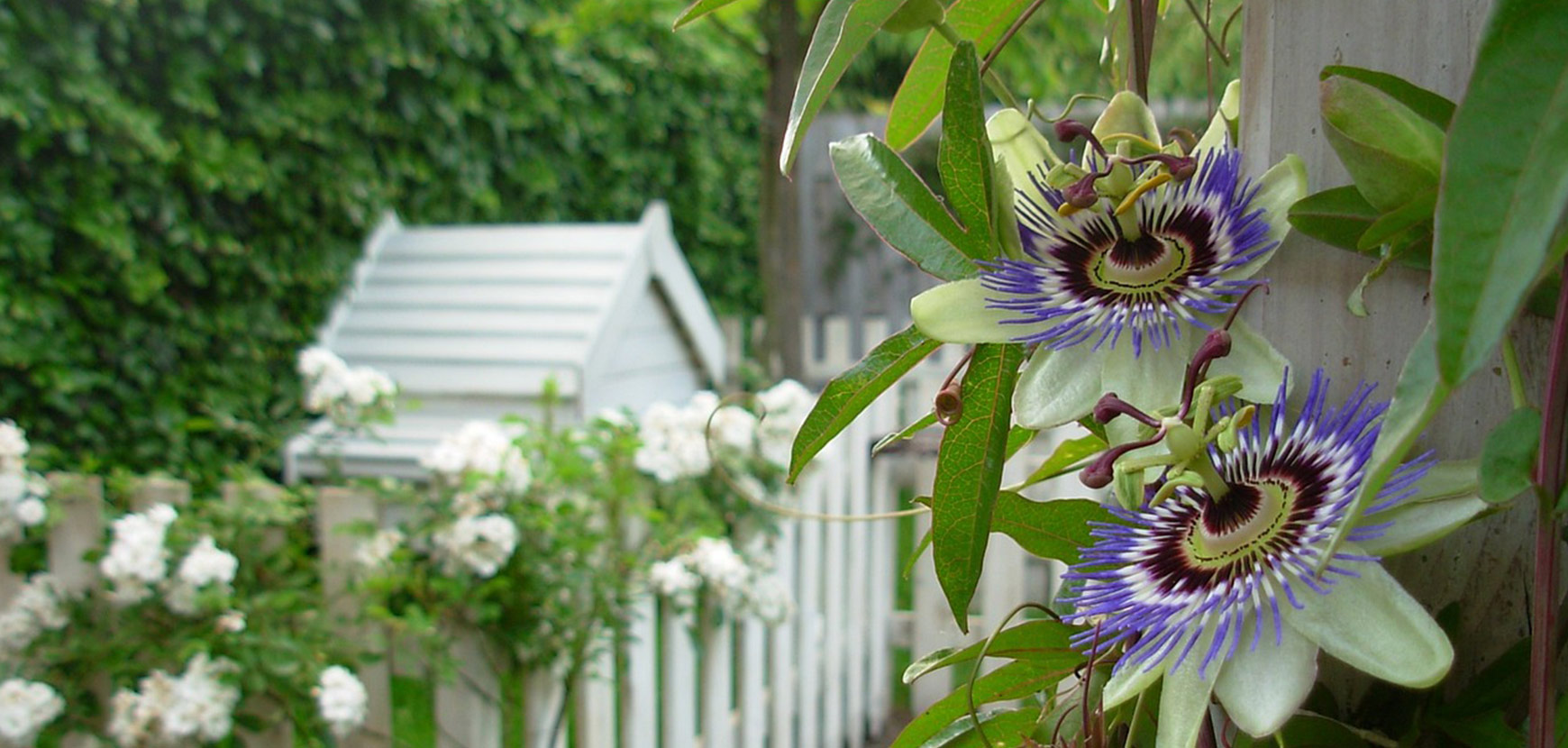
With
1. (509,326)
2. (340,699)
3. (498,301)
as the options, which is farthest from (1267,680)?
(498,301)

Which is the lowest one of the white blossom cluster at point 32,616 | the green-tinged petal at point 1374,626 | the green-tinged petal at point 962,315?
the white blossom cluster at point 32,616

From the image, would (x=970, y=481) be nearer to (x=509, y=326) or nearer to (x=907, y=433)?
(x=907, y=433)

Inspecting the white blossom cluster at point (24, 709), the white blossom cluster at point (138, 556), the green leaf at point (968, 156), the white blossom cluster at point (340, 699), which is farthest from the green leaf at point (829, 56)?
the white blossom cluster at point (24, 709)

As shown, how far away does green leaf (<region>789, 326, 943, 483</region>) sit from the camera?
17.8 inches

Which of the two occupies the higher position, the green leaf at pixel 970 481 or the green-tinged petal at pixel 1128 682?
the green leaf at pixel 970 481

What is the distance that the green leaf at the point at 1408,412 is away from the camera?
0.25 meters

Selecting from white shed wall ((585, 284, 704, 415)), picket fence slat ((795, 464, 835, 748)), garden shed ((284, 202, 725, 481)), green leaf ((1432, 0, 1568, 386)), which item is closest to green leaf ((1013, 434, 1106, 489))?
green leaf ((1432, 0, 1568, 386))

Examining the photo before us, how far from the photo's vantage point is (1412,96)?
354mm

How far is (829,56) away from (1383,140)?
0.56 ft

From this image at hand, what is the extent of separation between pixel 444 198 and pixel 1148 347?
3.72 m

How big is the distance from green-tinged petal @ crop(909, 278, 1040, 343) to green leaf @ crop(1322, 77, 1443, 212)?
0.39 ft

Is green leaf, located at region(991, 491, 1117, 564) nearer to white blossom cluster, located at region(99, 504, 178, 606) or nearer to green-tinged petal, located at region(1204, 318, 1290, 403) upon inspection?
green-tinged petal, located at region(1204, 318, 1290, 403)

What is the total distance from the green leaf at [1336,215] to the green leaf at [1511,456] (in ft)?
0.25

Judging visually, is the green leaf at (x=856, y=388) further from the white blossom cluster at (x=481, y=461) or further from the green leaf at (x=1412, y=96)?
the white blossom cluster at (x=481, y=461)
